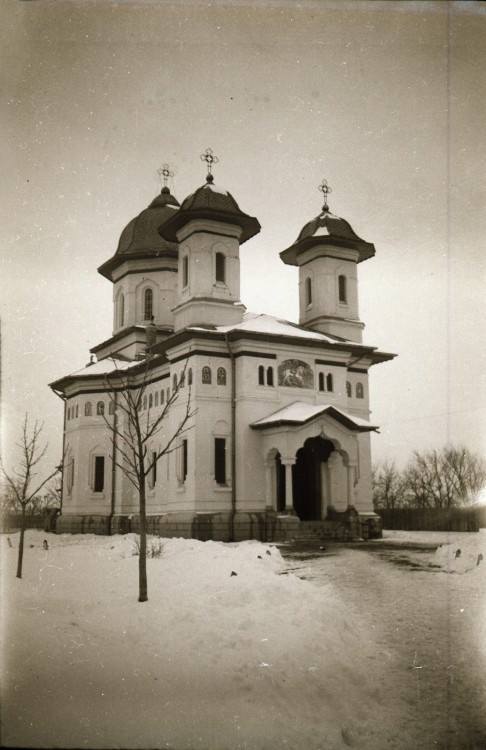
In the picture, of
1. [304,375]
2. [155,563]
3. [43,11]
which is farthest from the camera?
[304,375]

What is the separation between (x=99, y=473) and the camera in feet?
101

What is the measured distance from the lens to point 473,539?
44.5ft

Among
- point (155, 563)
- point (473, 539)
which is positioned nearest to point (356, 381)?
point (473, 539)

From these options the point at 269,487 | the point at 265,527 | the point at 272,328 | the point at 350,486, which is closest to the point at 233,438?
the point at 269,487

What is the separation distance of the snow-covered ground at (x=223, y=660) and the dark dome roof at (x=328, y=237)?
2053 cm

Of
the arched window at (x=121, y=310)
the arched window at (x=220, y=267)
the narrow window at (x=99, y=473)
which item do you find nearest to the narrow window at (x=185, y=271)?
the arched window at (x=220, y=267)

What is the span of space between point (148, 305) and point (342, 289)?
355 inches

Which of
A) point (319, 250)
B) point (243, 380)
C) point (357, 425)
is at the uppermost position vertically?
point (319, 250)

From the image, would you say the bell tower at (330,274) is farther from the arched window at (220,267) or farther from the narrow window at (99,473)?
the narrow window at (99,473)

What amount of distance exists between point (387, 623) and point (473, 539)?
4510 mm

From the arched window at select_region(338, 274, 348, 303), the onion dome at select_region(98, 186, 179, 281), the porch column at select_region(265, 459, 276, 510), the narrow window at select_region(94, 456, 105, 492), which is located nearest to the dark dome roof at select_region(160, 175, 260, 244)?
the arched window at select_region(338, 274, 348, 303)

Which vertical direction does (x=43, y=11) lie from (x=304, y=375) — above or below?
above

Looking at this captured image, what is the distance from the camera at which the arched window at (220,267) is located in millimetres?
27891

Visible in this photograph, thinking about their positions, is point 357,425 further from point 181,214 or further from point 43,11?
point 43,11
